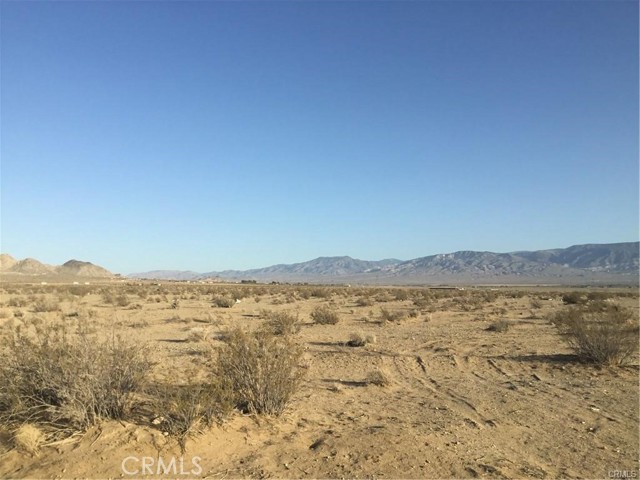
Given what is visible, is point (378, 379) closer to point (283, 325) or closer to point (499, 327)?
point (283, 325)

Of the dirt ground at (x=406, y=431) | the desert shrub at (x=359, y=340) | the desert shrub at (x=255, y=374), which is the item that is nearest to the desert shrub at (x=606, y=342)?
the dirt ground at (x=406, y=431)

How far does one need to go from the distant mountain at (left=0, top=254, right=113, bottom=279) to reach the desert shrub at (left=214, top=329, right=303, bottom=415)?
6035 inches

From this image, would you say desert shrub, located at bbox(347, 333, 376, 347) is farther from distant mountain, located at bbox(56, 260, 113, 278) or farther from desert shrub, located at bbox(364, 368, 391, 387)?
distant mountain, located at bbox(56, 260, 113, 278)

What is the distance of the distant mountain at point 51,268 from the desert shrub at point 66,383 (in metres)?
153

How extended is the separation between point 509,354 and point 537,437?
7.45 meters

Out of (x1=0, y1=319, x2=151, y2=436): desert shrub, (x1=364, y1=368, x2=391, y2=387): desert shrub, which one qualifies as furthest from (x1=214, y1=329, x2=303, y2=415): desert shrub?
(x1=364, y1=368, x2=391, y2=387): desert shrub

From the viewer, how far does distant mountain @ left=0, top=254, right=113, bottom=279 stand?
145m

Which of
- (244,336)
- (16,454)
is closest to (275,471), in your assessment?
(244,336)

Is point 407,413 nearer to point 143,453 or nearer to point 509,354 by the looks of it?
point 143,453

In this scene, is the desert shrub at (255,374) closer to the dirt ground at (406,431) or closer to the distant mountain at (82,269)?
the dirt ground at (406,431)

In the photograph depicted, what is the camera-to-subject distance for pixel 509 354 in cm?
1430
